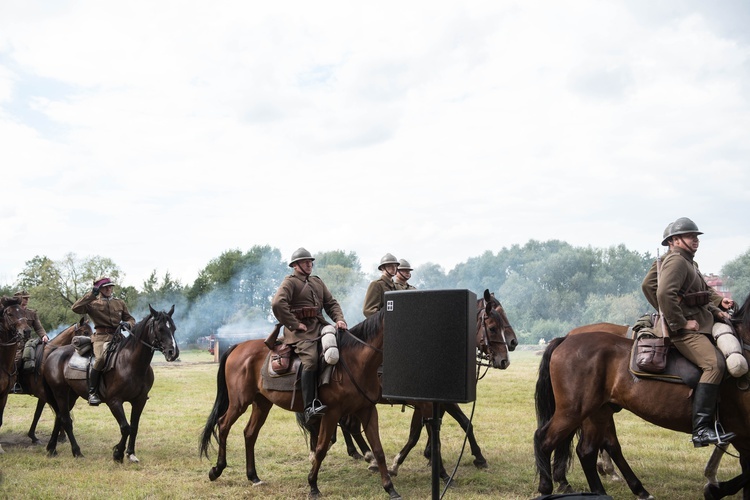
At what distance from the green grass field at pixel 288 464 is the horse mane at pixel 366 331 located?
71.2 inches

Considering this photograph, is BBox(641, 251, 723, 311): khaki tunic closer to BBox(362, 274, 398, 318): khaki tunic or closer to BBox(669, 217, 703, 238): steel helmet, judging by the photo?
BBox(669, 217, 703, 238): steel helmet

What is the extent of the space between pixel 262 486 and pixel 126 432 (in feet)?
9.07

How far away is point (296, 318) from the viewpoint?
827cm

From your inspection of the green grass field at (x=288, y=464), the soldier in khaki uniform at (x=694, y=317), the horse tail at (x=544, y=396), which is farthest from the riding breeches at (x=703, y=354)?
the green grass field at (x=288, y=464)

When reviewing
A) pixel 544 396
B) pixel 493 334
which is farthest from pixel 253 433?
pixel 544 396

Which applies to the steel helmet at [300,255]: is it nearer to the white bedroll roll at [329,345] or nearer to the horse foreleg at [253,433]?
the white bedroll roll at [329,345]

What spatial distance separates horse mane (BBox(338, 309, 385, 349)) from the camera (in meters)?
7.73

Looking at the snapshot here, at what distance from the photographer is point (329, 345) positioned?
25.7 feet

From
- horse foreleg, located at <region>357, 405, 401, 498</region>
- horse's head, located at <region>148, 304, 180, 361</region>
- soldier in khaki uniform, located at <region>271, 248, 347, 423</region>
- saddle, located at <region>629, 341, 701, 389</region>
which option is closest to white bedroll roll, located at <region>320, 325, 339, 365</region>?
soldier in khaki uniform, located at <region>271, 248, 347, 423</region>

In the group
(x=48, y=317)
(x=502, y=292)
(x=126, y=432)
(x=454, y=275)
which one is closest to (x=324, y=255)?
(x=454, y=275)

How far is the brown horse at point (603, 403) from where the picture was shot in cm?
652

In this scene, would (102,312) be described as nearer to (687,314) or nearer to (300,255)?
(300,255)

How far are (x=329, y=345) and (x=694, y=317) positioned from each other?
13.1ft

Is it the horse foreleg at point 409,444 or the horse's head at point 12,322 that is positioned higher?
the horse's head at point 12,322
